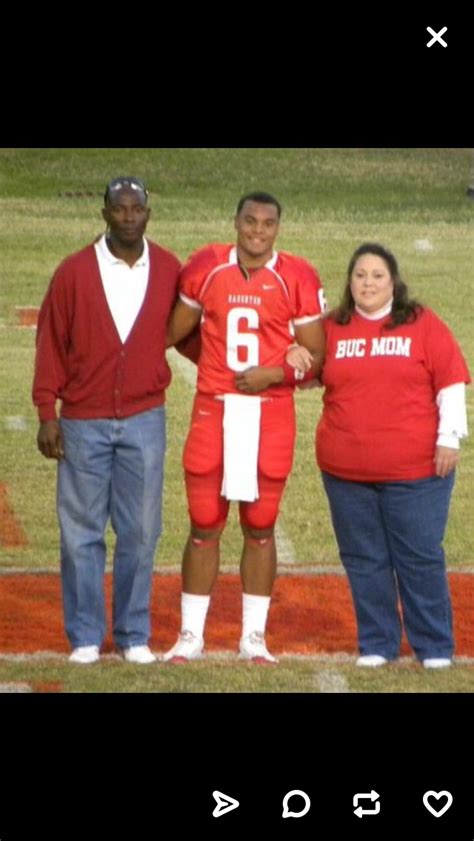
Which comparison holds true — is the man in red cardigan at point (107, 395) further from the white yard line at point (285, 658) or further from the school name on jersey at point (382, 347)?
the school name on jersey at point (382, 347)

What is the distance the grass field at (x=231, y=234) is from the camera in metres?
10.1

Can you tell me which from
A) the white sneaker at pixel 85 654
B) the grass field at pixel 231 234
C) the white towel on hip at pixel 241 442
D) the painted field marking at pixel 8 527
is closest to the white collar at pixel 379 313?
the white towel on hip at pixel 241 442

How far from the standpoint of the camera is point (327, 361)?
277 inches

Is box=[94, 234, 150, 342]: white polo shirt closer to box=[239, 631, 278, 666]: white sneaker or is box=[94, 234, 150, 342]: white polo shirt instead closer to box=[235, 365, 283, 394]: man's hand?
box=[235, 365, 283, 394]: man's hand

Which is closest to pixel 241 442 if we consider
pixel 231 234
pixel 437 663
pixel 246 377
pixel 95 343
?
pixel 246 377

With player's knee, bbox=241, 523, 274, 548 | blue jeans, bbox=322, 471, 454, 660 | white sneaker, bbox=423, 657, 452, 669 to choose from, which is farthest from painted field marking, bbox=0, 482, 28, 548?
white sneaker, bbox=423, 657, 452, 669

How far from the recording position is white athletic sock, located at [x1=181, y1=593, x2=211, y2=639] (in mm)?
7184

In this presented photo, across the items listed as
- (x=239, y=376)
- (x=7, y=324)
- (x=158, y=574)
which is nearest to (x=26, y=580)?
(x=158, y=574)

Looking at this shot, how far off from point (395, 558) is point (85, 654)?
1.01m

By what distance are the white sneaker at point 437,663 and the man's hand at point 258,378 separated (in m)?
1.02

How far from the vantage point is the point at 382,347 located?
274 inches

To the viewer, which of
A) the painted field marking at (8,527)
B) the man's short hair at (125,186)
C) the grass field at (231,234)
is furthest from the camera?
the grass field at (231,234)

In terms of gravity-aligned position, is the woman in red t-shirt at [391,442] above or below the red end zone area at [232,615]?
above

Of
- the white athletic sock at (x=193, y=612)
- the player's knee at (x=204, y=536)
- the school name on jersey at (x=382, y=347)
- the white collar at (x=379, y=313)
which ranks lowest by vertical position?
the white athletic sock at (x=193, y=612)
